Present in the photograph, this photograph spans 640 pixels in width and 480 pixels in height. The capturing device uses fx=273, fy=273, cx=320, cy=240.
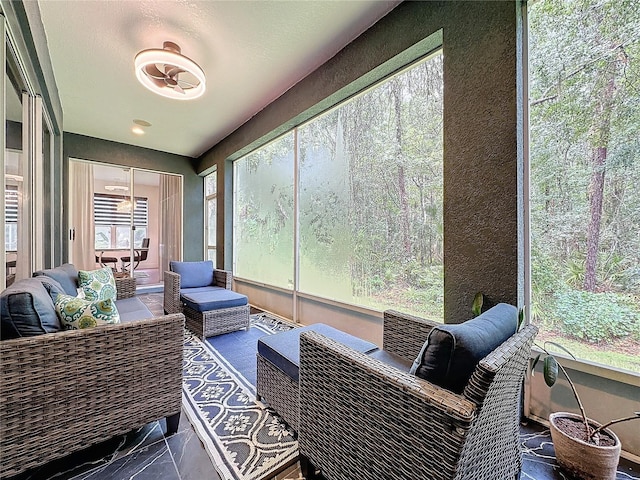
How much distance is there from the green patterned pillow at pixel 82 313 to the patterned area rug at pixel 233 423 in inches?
31.1

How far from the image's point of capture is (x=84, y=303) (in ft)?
4.58

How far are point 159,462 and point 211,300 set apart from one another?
1669 millimetres

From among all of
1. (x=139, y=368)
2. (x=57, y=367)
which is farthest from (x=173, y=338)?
(x=57, y=367)

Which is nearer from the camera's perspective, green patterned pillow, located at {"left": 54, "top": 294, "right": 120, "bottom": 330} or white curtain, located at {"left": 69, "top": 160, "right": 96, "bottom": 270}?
green patterned pillow, located at {"left": 54, "top": 294, "right": 120, "bottom": 330}

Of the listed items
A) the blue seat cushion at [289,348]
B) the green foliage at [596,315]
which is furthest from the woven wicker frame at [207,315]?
the green foliage at [596,315]

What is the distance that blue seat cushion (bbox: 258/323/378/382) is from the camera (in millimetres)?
1470

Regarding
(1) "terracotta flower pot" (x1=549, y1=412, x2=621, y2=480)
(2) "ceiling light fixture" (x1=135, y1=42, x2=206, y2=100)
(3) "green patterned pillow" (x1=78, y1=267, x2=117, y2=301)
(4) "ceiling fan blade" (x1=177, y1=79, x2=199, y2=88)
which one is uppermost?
(4) "ceiling fan blade" (x1=177, y1=79, x2=199, y2=88)

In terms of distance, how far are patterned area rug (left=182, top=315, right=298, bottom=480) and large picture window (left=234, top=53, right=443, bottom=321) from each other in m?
1.28

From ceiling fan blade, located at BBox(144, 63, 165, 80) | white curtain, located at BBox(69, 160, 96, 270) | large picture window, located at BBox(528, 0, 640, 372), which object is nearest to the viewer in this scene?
large picture window, located at BBox(528, 0, 640, 372)

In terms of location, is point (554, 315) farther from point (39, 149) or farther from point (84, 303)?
point (39, 149)

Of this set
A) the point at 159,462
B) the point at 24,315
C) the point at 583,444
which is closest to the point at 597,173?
the point at 583,444

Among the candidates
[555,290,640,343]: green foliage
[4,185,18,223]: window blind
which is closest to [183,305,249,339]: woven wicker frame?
[4,185,18,223]: window blind

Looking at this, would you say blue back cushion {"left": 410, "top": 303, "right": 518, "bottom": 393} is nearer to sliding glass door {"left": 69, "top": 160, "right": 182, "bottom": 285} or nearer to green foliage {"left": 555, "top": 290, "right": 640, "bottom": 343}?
green foliage {"left": 555, "top": 290, "right": 640, "bottom": 343}

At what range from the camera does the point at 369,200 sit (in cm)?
260
